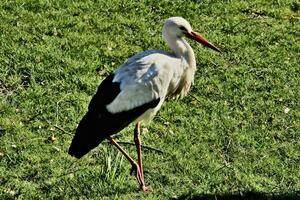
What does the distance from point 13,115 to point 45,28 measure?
6.00ft

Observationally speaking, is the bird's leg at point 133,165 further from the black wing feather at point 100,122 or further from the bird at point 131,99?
the black wing feather at point 100,122

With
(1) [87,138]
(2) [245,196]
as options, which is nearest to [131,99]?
(1) [87,138]

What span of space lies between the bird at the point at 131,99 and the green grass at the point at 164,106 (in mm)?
347

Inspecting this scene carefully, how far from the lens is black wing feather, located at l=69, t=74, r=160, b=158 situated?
5445mm

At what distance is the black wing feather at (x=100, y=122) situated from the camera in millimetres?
5445

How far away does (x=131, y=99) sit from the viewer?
5.54 meters

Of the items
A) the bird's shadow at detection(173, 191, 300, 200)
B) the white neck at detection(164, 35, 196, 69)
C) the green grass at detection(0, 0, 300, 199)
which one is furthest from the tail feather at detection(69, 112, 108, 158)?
the white neck at detection(164, 35, 196, 69)

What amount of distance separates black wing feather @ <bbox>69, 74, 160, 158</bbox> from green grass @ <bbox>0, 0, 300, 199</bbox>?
13.9 inches

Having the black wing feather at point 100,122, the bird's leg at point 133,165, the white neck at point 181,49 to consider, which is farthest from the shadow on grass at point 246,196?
the white neck at point 181,49

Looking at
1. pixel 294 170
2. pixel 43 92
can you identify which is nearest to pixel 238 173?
pixel 294 170

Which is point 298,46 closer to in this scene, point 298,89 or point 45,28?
point 298,89

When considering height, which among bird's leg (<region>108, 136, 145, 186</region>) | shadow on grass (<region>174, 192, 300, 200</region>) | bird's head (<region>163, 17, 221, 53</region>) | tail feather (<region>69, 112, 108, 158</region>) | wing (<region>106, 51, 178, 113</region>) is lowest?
shadow on grass (<region>174, 192, 300, 200</region>)

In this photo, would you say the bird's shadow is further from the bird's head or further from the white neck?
the bird's head

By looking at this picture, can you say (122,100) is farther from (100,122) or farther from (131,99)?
(100,122)
